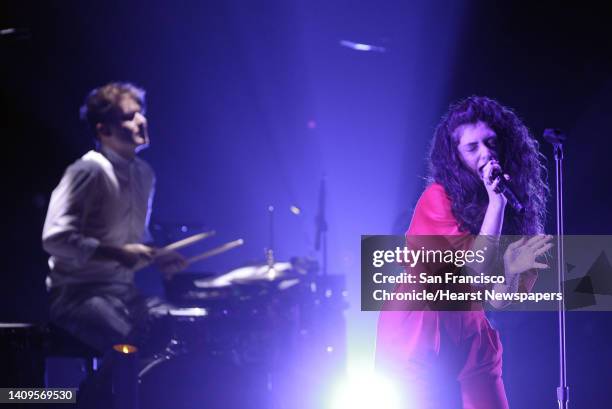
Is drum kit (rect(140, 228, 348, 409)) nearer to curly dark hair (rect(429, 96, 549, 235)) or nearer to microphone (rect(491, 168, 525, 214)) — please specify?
curly dark hair (rect(429, 96, 549, 235))

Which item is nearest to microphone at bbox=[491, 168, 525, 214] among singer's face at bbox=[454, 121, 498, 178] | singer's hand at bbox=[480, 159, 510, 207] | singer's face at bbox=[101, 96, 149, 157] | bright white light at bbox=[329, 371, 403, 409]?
singer's hand at bbox=[480, 159, 510, 207]

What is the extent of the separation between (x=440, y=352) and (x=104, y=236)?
2.28 m

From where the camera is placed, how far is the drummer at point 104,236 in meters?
3.83

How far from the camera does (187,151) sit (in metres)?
7.12

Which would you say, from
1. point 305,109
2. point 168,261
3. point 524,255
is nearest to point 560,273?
point 524,255

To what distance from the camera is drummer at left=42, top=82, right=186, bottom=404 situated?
3.83 metres

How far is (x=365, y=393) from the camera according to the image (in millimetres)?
5340

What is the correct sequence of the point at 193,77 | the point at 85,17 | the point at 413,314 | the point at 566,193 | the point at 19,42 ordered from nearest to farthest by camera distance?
the point at 413,314
the point at 566,193
the point at 19,42
the point at 85,17
the point at 193,77

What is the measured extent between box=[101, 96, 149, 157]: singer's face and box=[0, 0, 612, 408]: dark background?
1414 millimetres

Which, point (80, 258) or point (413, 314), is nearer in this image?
point (413, 314)

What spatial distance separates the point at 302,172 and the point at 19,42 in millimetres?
3058

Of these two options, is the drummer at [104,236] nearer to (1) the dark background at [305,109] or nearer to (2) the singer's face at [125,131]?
(2) the singer's face at [125,131]

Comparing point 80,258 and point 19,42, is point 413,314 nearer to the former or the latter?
point 80,258

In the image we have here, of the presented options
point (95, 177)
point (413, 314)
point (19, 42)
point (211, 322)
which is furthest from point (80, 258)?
point (19, 42)
